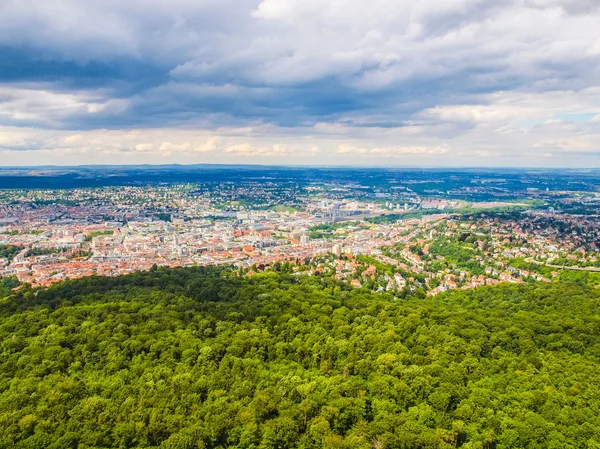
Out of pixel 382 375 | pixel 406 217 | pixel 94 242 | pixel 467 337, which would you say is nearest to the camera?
pixel 382 375

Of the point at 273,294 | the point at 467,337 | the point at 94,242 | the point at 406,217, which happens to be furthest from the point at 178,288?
the point at 406,217

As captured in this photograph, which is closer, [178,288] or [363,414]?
[363,414]

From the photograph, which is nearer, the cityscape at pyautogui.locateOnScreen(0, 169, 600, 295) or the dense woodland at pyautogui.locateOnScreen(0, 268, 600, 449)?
the dense woodland at pyautogui.locateOnScreen(0, 268, 600, 449)

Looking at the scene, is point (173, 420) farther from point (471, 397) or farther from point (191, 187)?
point (191, 187)

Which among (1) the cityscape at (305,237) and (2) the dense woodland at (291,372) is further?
(1) the cityscape at (305,237)

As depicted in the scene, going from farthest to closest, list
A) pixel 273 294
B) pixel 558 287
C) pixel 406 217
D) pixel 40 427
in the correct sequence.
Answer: pixel 406 217
pixel 558 287
pixel 273 294
pixel 40 427

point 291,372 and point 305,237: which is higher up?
point 291,372

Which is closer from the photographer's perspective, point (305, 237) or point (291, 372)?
point (291, 372)
